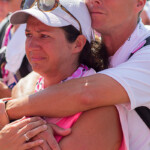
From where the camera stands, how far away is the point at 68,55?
2604mm

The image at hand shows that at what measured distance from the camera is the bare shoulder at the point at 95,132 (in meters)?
2.18

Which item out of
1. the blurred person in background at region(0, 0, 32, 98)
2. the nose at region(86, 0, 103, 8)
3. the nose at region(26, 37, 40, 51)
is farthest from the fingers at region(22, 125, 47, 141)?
the blurred person in background at region(0, 0, 32, 98)

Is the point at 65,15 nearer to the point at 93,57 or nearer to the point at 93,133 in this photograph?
the point at 93,57

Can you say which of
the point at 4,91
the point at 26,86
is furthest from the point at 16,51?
the point at 26,86

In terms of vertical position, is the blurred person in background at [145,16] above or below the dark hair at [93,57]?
below

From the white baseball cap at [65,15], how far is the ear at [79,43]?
35mm

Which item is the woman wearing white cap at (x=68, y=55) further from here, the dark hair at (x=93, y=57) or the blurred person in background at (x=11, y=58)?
the blurred person in background at (x=11, y=58)

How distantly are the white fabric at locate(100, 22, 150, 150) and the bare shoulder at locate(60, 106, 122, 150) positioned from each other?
0.25 feet

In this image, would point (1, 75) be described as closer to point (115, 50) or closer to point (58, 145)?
point (115, 50)

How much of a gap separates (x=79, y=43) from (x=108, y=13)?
1.07 ft

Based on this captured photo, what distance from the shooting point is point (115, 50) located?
9.07 ft

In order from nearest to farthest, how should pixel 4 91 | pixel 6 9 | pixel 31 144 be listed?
pixel 31 144 → pixel 4 91 → pixel 6 9

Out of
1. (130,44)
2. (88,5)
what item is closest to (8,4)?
(88,5)

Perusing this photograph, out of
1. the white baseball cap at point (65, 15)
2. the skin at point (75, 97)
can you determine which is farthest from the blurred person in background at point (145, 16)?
the skin at point (75, 97)
